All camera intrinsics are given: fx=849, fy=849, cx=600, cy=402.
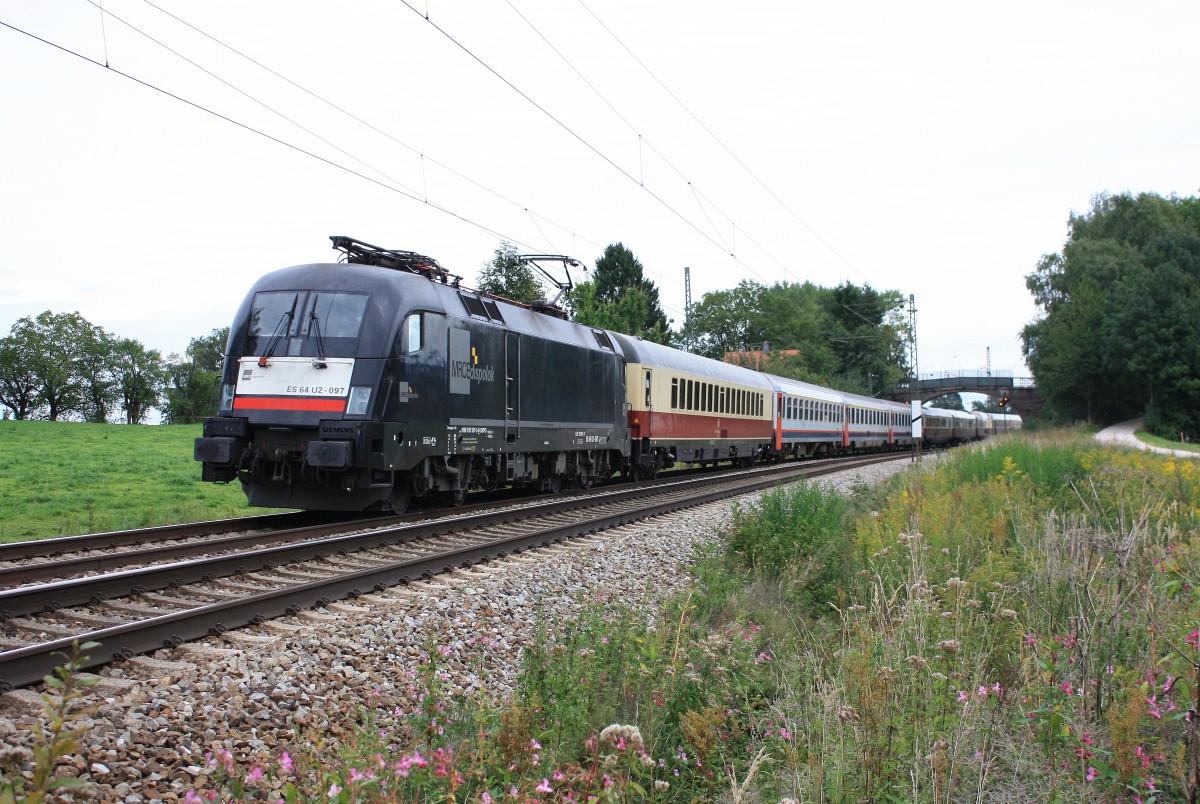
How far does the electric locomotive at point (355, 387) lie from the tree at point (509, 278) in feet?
93.7

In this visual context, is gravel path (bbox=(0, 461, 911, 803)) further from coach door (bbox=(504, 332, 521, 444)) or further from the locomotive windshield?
coach door (bbox=(504, 332, 521, 444))

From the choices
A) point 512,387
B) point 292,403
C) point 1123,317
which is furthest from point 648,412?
point 1123,317

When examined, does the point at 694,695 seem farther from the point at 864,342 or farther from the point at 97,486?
the point at 864,342

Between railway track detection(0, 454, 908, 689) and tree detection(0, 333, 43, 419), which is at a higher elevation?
tree detection(0, 333, 43, 419)

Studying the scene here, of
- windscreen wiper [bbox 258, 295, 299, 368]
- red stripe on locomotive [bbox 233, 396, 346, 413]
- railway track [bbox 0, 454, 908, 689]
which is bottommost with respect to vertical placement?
railway track [bbox 0, 454, 908, 689]

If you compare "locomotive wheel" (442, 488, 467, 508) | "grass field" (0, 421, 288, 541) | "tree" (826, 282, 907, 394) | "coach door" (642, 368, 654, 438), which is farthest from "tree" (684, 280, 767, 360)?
"locomotive wheel" (442, 488, 467, 508)

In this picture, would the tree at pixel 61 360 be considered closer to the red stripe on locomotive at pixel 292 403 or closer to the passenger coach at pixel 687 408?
the passenger coach at pixel 687 408

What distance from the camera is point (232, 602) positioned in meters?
5.81

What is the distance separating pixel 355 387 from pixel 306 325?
3.70ft

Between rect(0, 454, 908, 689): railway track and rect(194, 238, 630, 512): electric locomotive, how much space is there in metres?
0.91

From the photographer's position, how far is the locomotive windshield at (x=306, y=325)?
10.6 metres

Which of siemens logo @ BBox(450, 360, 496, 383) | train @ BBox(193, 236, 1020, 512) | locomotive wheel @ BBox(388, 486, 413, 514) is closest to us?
train @ BBox(193, 236, 1020, 512)

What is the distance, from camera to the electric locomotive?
10250 millimetres

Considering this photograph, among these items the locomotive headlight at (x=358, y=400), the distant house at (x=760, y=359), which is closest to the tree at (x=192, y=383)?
the distant house at (x=760, y=359)
